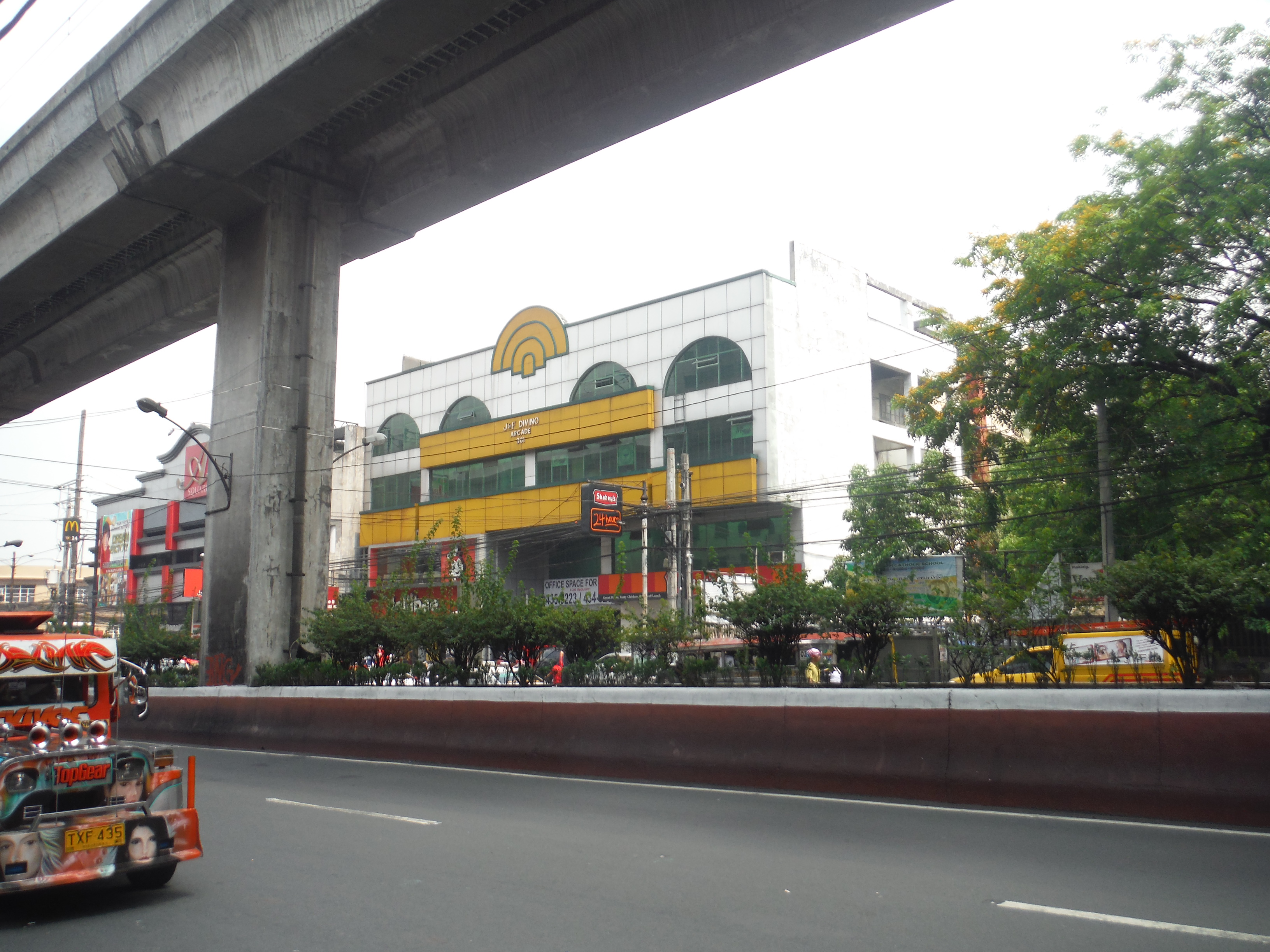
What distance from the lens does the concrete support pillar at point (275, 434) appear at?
1975 centimetres

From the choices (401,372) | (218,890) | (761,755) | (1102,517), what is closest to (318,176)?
(761,755)

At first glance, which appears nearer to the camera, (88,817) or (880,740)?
(88,817)

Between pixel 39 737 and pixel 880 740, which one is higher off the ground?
pixel 39 737

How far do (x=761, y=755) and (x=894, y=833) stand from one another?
9.80 feet

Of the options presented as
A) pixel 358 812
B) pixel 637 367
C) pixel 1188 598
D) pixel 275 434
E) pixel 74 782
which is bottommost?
pixel 358 812

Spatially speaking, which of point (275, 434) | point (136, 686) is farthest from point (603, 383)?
point (136, 686)

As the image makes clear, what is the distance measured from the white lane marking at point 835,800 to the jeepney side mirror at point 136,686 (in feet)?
18.8

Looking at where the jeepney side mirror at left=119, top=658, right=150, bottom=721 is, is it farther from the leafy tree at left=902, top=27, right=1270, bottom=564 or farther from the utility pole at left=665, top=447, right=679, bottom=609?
the utility pole at left=665, top=447, right=679, bottom=609

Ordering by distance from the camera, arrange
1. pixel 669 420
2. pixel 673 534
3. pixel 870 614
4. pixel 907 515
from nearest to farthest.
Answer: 1. pixel 870 614
2. pixel 673 534
3. pixel 907 515
4. pixel 669 420

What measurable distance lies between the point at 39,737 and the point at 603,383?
41058 mm

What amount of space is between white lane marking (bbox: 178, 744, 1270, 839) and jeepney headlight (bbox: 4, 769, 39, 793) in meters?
6.96

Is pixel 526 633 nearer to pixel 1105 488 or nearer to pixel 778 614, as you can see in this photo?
pixel 778 614

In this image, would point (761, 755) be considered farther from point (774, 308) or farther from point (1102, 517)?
point (774, 308)

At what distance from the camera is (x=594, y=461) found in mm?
47031
